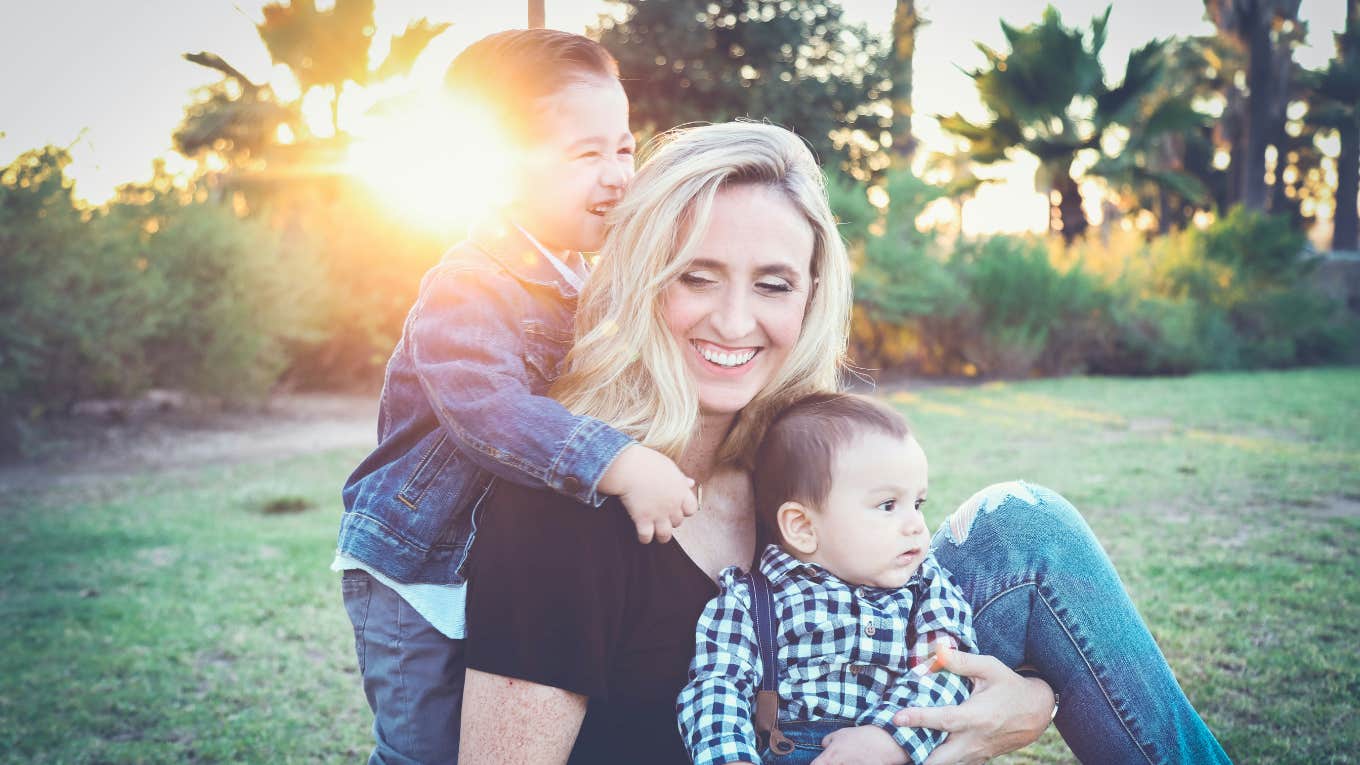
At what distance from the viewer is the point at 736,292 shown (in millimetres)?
1854

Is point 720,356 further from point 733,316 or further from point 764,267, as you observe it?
point 764,267

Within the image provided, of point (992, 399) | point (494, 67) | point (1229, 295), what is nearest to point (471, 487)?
point (494, 67)

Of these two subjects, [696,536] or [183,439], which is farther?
[183,439]

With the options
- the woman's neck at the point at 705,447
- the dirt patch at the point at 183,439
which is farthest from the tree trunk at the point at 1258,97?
the woman's neck at the point at 705,447

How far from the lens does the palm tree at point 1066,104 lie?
20.2 metres

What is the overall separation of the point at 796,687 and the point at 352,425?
36.4ft

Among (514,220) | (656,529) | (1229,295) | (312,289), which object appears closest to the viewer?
(656,529)

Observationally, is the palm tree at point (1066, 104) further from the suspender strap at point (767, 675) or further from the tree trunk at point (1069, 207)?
the suspender strap at point (767, 675)

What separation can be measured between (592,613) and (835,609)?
1.73 feet

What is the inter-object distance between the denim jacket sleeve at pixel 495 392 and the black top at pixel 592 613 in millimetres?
66

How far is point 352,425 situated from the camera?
11.9 metres

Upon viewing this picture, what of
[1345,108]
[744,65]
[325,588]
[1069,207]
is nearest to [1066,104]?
[1069,207]

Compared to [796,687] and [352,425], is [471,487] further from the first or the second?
[352,425]

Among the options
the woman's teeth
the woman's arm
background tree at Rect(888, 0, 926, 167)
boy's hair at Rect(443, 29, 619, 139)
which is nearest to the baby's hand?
the woman's arm
